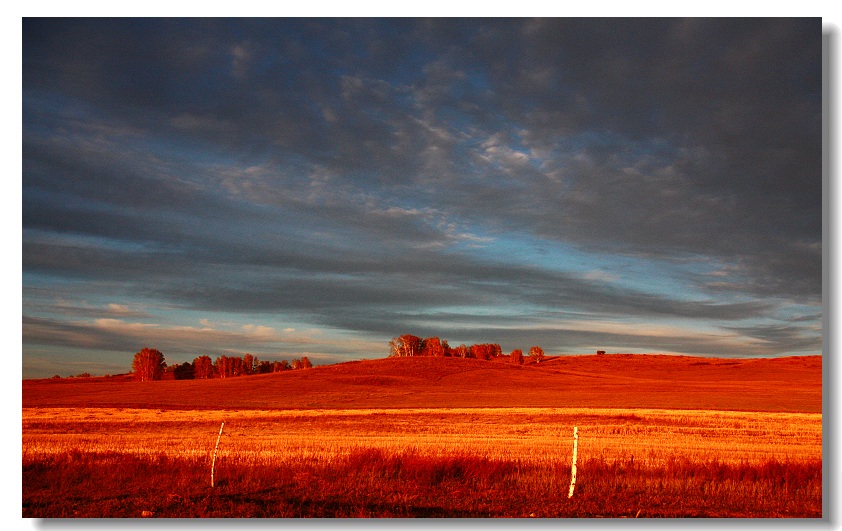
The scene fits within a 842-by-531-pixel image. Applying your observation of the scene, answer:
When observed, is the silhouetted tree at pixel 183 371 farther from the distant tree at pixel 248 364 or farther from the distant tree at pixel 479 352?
Answer: the distant tree at pixel 479 352

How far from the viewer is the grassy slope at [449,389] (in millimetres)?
63688

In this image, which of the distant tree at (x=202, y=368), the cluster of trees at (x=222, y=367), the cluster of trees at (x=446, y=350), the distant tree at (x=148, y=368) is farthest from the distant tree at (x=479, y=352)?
the distant tree at (x=148, y=368)

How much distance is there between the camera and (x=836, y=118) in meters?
12.7

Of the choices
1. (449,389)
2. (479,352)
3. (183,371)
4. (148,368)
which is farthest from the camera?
(479,352)

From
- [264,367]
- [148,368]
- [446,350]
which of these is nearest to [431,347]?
[446,350]

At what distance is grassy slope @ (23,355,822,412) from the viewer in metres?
63.7

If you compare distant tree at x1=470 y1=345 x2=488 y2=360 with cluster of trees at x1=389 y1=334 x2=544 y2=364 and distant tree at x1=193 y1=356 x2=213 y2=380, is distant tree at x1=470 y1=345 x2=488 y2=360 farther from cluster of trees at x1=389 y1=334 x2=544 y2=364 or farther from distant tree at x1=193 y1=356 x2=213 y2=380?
distant tree at x1=193 y1=356 x2=213 y2=380

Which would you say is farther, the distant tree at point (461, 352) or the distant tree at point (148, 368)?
the distant tree at point (461, 352)

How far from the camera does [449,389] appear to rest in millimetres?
83562

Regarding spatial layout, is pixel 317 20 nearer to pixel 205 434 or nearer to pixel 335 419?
pixel 205 434

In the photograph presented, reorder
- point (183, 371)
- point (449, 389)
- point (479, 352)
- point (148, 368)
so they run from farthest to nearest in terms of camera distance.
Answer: point (479, 352), point (183, 371), point (148, 368), point (449, 389)

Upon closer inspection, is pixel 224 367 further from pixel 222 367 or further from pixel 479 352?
pixel 479 352

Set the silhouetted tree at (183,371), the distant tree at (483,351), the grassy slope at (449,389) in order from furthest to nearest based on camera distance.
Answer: the distant tree at (483,351)
the silhouetted tree at (183,371)
the grassy slope at (449,389)
